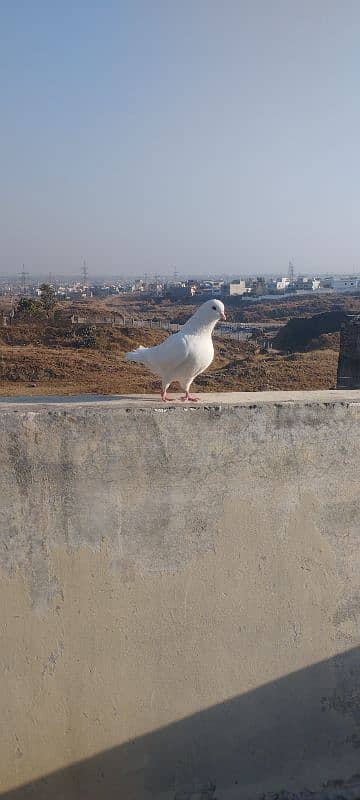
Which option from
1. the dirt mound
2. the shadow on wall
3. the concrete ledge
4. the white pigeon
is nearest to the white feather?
the white pigeon

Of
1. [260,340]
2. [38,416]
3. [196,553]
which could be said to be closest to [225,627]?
[196,553]

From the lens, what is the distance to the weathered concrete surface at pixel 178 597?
2729mm

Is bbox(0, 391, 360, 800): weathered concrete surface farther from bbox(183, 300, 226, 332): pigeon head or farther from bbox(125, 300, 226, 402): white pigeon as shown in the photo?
bbox(183, 300, 226, 332): pigeon head

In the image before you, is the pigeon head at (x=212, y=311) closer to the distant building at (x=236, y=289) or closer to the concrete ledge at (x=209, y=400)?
the concrete ledge at (x=209, y=400)

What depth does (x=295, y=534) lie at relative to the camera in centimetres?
295

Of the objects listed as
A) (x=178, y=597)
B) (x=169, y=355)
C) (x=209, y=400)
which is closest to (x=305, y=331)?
(x=169, y=355)

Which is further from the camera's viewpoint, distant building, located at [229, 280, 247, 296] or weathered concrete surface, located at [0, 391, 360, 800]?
distant building, located at [229, 280, 247, 296]

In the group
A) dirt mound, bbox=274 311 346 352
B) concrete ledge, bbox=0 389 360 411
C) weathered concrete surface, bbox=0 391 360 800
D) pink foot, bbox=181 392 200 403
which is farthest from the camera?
dirt mound, bbox=274 311 346 352

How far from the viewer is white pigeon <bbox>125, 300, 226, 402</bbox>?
127 inches

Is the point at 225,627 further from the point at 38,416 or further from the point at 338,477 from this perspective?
the point at 38,416

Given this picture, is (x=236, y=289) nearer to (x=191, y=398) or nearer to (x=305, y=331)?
(x=305, y=331)

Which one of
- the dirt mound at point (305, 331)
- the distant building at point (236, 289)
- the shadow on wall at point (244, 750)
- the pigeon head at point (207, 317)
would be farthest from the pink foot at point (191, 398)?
the distant building at point (236, 289)

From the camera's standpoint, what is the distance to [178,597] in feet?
9.34

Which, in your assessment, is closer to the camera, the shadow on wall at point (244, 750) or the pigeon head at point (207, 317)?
the shadow on wall at point (244, 750)
